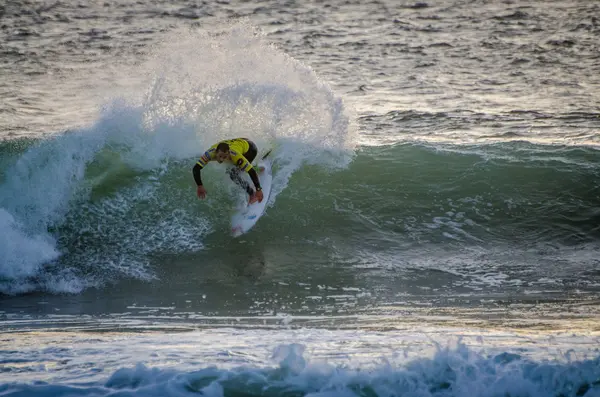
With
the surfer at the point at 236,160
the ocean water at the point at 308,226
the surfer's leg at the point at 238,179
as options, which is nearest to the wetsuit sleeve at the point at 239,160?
the surfer at the point at 236,160

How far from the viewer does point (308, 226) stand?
11312 millimetres

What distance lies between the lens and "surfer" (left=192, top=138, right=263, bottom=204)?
9.94 m

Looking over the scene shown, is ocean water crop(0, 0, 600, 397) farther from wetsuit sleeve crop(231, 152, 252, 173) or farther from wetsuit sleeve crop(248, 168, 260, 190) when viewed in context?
wetsuit sleeve crop(231, 152, 252, 173)

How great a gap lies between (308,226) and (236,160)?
5.78ft

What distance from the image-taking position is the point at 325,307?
27.1ft

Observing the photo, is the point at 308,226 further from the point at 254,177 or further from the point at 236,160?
the point at 236,160

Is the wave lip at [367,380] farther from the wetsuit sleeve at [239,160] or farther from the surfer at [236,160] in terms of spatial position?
the wetsuit sleeve at [239,160]

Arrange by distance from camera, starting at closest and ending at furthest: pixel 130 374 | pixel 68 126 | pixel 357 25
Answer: pixel 130 374 → pixel 68 126 → pixel 357 25

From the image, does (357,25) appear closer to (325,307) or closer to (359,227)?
(359,227)

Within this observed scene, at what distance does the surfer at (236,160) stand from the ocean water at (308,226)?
56 cm

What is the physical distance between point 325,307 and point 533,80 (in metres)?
12.3

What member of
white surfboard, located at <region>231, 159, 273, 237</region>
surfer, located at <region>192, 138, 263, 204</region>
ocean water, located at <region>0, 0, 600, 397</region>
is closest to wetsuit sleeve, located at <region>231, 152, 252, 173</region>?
surfer, located at <region>192, 138, 263, 204</region>

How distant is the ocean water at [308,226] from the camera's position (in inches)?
211

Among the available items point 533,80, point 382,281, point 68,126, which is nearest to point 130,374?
point 382,281
